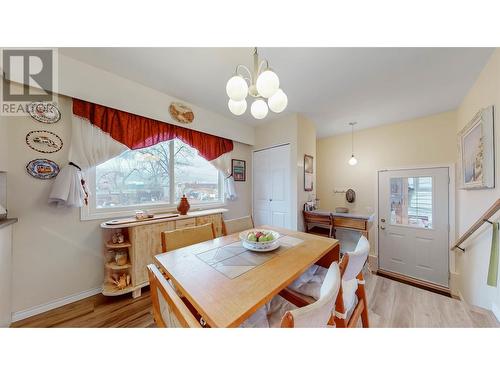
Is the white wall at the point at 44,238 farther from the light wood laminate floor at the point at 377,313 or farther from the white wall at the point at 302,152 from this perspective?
the white wall at the point at 302,152

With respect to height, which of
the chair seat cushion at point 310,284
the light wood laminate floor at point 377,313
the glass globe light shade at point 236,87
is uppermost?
the glass globe light shade at point 236,87

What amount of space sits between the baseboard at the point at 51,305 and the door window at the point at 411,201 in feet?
14.9

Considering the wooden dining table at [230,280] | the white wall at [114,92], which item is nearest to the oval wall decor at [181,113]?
the white wall at [114,92]

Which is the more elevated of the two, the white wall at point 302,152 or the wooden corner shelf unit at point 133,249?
the white wall at point 302,152

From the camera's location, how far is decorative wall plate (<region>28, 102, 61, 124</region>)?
1.52 metres

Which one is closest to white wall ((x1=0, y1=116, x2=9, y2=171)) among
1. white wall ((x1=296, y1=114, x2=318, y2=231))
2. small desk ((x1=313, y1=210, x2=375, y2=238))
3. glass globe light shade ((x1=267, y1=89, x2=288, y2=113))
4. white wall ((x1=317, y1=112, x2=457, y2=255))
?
glass globe light shade ((x1=267, y1=89, x2=288, y2=113))

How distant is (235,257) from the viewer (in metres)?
1.17

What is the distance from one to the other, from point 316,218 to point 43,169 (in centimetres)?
337

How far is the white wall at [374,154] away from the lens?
260 centimetres

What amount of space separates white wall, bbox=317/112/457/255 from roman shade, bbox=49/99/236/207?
3.27 m

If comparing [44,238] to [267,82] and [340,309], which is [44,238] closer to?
[267,82]

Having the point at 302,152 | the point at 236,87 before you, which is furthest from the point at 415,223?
the point at 236,87

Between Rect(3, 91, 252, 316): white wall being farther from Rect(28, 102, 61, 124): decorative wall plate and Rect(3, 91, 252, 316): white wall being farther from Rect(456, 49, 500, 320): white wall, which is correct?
Rect(456, 49, 500, 320): white wall
